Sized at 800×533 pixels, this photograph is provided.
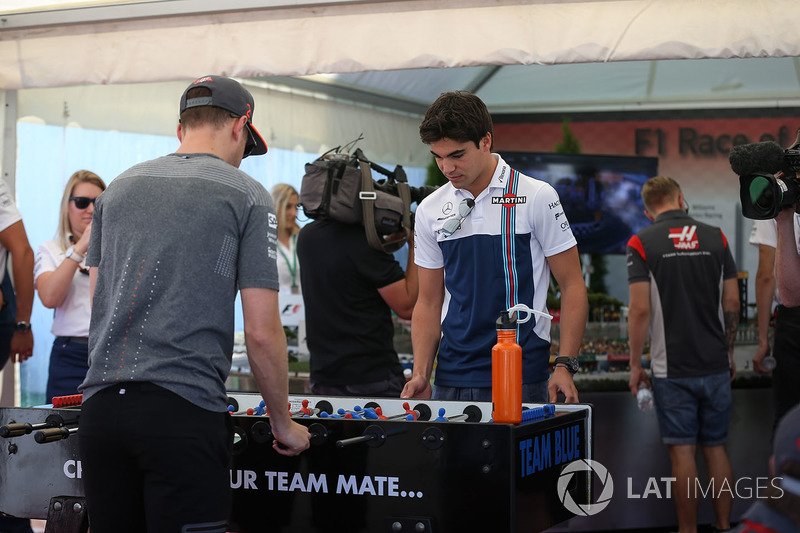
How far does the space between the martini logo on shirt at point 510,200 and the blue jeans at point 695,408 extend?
6.64 ft

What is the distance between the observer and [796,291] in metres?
3.10

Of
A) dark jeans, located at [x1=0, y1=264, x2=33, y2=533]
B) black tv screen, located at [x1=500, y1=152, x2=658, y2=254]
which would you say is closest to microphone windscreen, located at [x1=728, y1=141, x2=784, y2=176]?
dark jeans, located at [x1=0, y1=264, x2=33, y2=533]

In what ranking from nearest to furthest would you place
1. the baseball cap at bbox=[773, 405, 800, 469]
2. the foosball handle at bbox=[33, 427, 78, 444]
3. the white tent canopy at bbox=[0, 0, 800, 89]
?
1. the baseball cap at bbox=[773, 405, 800, 469]
2. the foosball handle at bbox=[33, 427, 78, 444]
3. the white tent canopy at bbox=[0, 0, 800, 89]

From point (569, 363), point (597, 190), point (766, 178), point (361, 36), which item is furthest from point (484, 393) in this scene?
point (597, 190)

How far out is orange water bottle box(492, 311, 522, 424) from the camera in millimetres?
2297

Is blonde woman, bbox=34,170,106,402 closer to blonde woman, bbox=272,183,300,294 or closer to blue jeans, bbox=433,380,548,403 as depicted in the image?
blonde woman, bbox=272,183,300,294

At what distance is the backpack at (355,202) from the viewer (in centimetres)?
371

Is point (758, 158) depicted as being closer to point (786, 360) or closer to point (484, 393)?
point (484, 393)

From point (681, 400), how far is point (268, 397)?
297 centimetres

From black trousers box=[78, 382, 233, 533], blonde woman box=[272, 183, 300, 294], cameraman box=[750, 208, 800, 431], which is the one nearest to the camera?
black trousers box=[78, 382, 233, 533]

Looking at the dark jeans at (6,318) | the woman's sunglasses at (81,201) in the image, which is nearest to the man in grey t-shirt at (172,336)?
the woman's sunglasses at (81,201)

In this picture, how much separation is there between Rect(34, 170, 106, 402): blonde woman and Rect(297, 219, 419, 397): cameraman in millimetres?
1078

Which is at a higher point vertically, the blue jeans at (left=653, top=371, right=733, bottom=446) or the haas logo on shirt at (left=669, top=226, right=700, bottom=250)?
the haas logo on shirt at (left=669, top=226, right=700, bottom=250)

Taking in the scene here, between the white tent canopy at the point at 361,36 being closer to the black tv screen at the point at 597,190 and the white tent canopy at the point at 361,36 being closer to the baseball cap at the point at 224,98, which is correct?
the baseball cap at the point at 224,98
